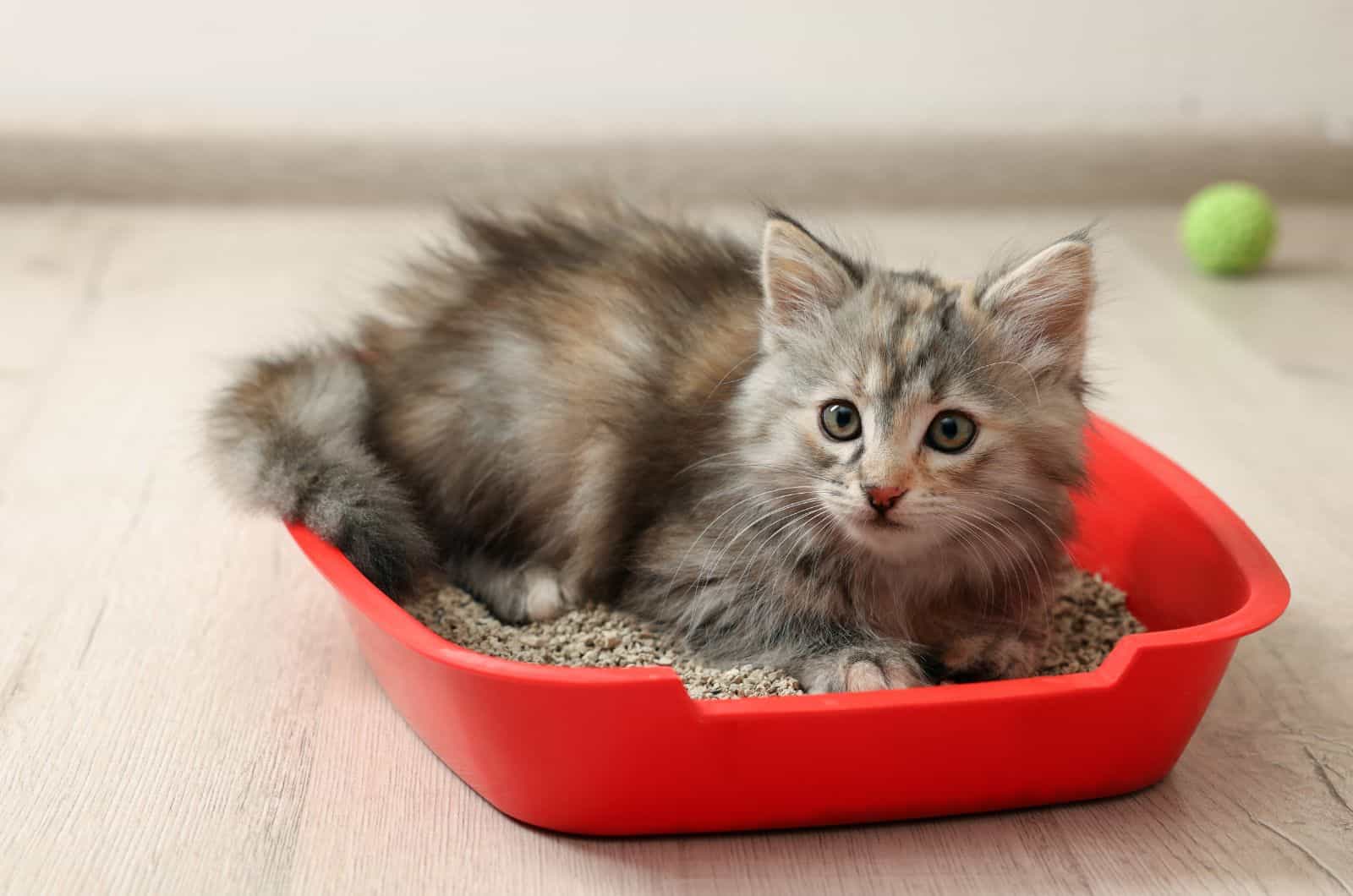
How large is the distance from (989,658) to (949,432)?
31 cm

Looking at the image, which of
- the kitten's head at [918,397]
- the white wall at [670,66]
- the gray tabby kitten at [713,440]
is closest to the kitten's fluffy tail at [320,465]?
the gray tabby kitten at [713,440]

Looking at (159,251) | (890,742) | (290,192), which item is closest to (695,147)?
(290,192)

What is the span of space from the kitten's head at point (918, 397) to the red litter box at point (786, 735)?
223 mm

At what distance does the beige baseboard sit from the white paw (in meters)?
1.78

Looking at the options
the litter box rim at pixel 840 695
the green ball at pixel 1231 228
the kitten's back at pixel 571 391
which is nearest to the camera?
the litter box rim at pixel 840 695

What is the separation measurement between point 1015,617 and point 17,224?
108 inches

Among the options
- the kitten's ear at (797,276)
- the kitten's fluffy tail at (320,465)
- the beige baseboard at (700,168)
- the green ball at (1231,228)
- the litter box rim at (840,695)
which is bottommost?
the beige baseboard at (700,168)

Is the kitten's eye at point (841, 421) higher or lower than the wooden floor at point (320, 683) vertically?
higher

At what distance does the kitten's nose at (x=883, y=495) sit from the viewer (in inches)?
59.8

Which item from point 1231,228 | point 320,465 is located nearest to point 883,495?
point 320,465

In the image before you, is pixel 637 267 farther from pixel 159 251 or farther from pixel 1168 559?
pixel 159 251

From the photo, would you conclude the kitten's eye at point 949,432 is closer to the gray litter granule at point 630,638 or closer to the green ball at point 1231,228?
the gray litter granule at point 630,638

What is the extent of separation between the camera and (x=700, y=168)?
3.62m

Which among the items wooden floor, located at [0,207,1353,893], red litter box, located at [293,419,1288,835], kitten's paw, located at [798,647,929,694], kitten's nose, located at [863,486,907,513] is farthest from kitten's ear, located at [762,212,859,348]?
wooden floor, located at [0,207,1353,893]
